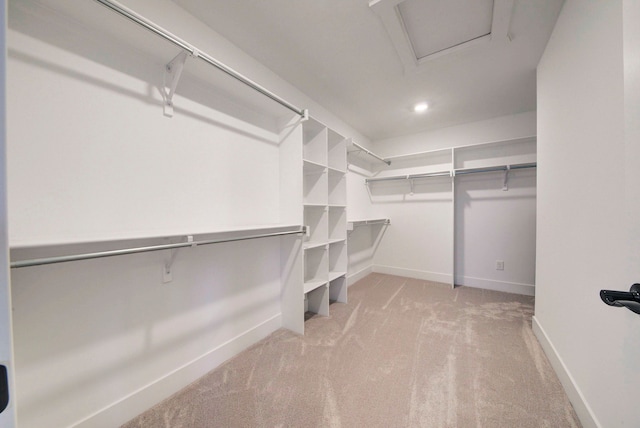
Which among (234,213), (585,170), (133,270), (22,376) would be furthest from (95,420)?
(585,170)

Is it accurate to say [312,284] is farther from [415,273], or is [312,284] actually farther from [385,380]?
[415,273]

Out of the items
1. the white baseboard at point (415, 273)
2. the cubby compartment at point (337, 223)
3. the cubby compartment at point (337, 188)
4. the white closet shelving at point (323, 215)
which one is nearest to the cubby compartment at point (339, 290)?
the white closet shelving at point (323, 215)

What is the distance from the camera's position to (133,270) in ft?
3.97

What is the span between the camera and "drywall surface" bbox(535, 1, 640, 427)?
818 mm

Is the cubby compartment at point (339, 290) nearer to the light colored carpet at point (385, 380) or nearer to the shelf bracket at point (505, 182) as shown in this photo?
the light colored carpet at point (385, 380)

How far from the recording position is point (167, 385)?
52.0 inches

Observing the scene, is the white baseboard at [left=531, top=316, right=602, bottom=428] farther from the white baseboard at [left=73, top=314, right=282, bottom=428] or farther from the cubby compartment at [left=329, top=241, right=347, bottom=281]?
the white baseboard at [left=73, top=314, right=282, bottom=428]

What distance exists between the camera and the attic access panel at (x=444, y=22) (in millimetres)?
1391

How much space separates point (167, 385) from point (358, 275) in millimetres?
2647

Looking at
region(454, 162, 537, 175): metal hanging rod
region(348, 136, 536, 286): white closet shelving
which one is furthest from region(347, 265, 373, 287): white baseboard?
region(454, 162, 537, 175): metal hanging rod

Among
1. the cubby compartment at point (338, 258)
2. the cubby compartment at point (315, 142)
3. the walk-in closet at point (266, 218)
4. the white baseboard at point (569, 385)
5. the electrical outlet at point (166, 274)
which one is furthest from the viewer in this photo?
the cubby compartment at point (338, 258)

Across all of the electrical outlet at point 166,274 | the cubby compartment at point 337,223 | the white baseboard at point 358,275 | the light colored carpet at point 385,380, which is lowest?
the light colored carpet at point 385,380

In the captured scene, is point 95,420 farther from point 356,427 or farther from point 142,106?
point 142,106

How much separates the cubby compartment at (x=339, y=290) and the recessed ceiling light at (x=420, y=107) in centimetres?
224
